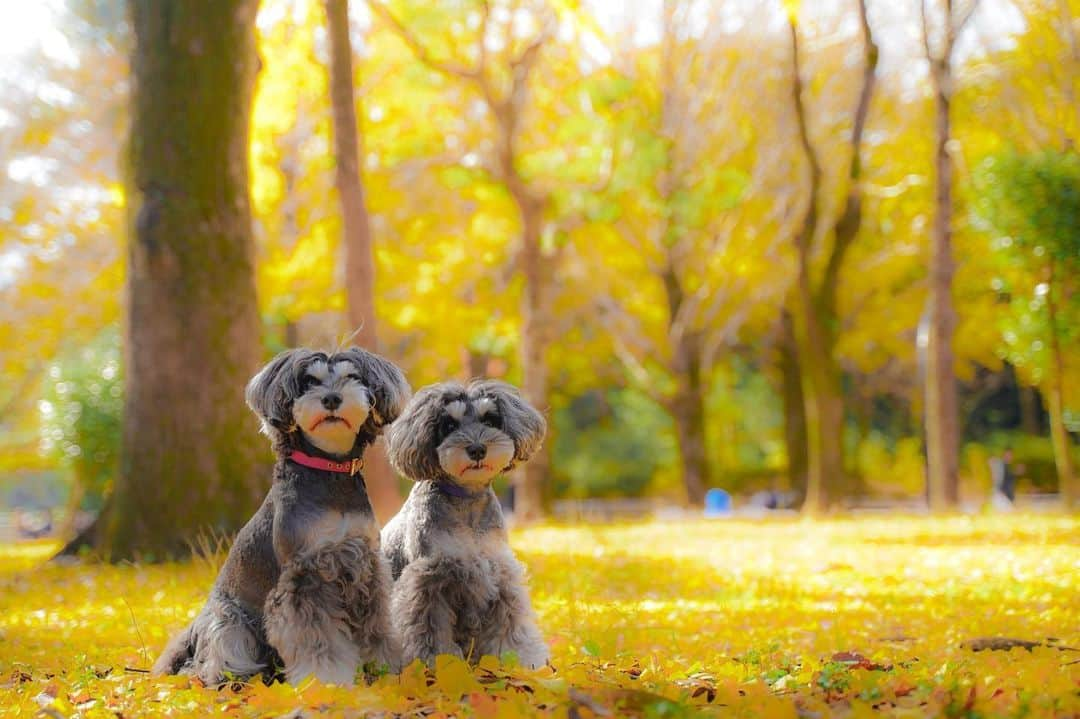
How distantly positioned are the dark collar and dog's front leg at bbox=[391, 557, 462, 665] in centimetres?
29

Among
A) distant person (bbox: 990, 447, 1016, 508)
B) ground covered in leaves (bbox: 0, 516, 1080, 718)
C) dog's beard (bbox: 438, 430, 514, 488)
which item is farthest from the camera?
distant person (bbox: 990, 447, 1016, 508)

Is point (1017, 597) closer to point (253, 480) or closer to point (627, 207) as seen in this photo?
point (253, 480)

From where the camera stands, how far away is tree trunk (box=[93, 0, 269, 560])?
33.9 ft

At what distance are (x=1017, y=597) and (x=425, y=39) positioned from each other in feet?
39.9

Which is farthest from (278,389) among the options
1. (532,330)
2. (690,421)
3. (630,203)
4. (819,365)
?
(690,421)

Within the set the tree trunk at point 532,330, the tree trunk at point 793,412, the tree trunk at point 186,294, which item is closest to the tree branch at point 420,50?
the tree trunk at point 532,330

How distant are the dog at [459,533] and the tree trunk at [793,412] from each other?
21435 mm

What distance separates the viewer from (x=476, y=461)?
4754 millimetres

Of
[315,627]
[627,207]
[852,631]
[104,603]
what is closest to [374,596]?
[315,627]

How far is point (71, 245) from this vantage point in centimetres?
2205

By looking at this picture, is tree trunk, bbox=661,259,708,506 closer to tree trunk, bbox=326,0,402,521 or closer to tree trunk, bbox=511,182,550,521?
tree trunk, bbox=511,182,550,521

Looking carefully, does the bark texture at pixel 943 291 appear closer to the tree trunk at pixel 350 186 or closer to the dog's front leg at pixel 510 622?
the tree trunk at pixel 350 186

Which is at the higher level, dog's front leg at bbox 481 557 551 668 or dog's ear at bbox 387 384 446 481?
dog's ear at bbox 387 384 446 481

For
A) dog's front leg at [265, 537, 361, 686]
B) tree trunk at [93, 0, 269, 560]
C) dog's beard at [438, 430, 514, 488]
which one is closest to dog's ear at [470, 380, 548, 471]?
dog's beard at [438, 430, 514, 488]
